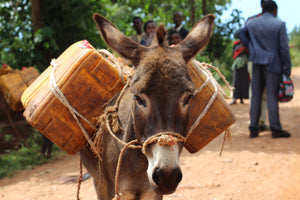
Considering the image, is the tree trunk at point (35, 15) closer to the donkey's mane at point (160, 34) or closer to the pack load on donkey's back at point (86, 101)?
the pack load on donkey's back at point (86, 101)

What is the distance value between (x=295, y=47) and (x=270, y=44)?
80.3 ft

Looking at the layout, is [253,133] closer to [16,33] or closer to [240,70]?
[240,70]

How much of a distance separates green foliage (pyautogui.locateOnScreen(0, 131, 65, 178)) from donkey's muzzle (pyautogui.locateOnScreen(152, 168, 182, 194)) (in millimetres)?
4620

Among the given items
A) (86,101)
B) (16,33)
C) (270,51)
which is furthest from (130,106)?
(16,33)

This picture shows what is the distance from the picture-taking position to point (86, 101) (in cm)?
282

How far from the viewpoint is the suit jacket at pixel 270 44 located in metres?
6.04

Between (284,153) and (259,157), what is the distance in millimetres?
470

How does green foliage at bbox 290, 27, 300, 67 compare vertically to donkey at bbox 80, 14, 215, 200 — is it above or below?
below

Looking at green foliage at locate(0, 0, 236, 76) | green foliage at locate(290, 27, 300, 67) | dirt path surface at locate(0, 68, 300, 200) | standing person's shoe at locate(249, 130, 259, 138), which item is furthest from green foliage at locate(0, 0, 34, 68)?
green foliage at locate(290, 27, 300, 67)

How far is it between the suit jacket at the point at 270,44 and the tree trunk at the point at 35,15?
178 inches

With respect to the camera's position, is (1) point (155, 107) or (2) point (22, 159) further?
(2) point (22, 159)

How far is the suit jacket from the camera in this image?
6035mm

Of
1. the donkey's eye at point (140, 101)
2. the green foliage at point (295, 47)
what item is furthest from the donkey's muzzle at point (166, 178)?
the green foliage at point (295, 47)

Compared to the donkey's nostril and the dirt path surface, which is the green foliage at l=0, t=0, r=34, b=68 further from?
the donkey's nostril
